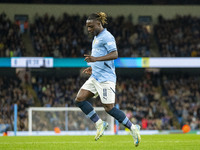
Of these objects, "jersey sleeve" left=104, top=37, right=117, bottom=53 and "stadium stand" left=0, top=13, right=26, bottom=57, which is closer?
"jersey sleeve" left=104, top=37, right=117, bottom=53

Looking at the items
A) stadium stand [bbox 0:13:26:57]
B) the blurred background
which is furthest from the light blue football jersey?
stadium stand [bbox 0:13:26:57]

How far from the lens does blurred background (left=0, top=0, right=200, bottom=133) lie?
88.7 feet

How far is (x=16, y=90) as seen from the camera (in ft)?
87.9

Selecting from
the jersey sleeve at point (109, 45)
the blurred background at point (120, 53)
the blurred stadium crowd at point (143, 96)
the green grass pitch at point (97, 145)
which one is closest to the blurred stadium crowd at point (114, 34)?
the blurred background at point (120, 53)

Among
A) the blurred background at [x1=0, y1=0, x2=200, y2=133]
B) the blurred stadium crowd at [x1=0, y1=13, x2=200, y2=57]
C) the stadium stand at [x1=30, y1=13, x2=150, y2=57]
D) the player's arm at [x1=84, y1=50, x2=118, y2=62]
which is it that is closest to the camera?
the player's arm at [x1=84, y1=50, x2=118, y2=62]

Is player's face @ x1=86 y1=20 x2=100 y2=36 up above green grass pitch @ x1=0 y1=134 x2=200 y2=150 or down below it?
above

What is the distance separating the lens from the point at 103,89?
8266 millimetres

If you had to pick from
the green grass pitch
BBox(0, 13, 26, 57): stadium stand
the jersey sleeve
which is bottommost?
the green grass pitch

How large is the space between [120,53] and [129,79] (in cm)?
206

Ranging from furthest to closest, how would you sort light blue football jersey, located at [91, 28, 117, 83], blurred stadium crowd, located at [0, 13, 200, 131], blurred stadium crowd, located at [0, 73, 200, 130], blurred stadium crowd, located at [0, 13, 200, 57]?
blurred stadium crowd, located at [0, 13, 200, 57] < blurred stadium crowd, located at [0, 13, 200, 131] < blurred stadium crowd, located at [0, 73, 200, 130] < light blue football jersey, located at [91, 28, 117, 83]

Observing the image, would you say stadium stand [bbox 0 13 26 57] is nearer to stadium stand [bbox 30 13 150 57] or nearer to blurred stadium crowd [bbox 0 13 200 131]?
blurred stadium crowd [bbox 0 13 200 131]

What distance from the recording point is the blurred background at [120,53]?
88.7ft
